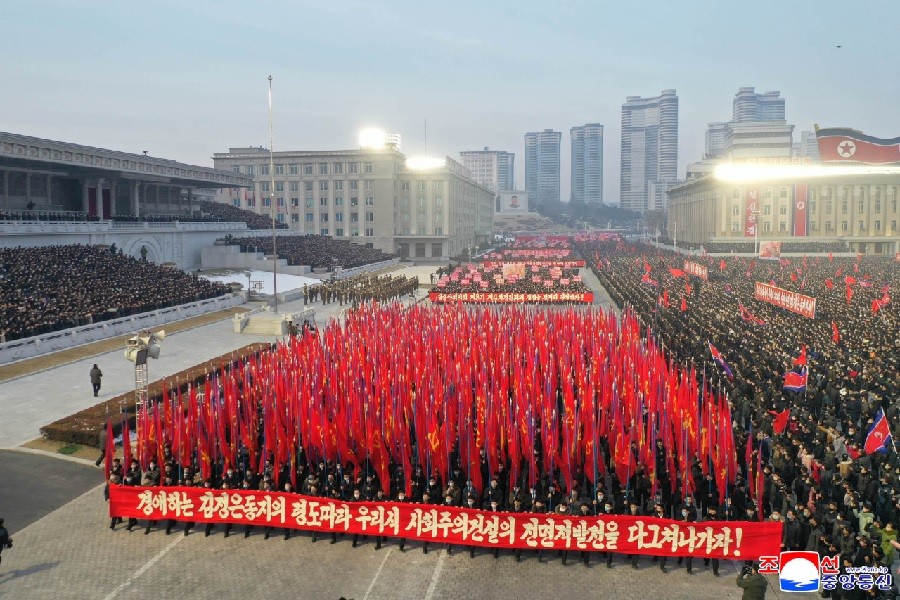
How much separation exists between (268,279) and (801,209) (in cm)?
7685

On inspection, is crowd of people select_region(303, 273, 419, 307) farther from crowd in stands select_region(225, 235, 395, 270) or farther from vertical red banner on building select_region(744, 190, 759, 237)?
vertical red banner on building select_region(744, 190, 759, 237)

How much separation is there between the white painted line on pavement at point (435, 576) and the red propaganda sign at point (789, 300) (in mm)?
25190

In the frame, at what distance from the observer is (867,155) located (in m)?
97.5

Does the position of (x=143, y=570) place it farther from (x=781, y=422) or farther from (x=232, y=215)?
(x=232, y=215)

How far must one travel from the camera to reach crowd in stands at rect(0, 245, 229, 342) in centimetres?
3316

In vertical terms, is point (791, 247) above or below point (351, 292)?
above

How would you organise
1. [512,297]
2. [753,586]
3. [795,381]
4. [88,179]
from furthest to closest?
[88,179]
[512,297]
[795,381]
[753,586]

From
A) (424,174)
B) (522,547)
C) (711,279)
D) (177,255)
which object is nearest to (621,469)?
(522,547)

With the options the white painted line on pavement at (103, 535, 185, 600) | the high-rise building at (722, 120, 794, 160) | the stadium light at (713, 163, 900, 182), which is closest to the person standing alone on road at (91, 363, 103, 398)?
the white painted line on pavement at (103, 535, 185, 600)

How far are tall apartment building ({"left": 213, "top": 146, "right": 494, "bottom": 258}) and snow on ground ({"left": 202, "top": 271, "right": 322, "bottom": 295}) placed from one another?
3716 cm

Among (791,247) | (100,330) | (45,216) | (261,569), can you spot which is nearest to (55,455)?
(261,569)

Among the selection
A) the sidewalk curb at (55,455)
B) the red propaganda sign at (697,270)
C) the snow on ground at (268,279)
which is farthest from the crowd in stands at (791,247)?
the sidewalk curb at (55,455)

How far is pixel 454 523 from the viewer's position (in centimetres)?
1314

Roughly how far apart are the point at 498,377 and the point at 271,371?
6.53m
